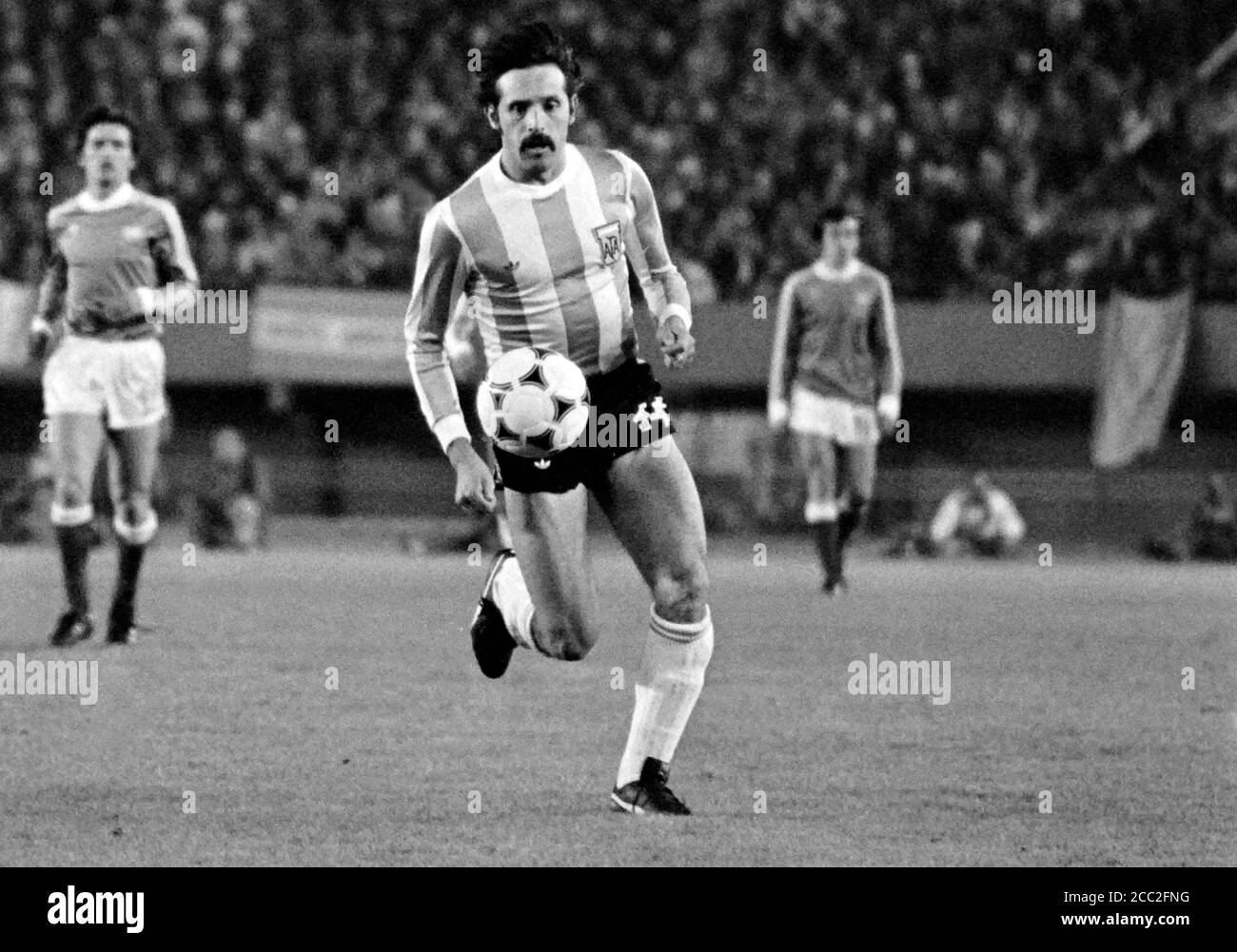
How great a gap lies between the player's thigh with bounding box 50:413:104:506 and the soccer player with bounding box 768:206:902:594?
4.63m

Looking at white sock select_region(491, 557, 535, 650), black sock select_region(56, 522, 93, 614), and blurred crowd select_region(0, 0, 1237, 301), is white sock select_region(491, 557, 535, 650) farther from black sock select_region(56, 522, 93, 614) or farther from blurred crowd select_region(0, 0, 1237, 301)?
blurred crowd select_region(0, 0, 1237, 301)

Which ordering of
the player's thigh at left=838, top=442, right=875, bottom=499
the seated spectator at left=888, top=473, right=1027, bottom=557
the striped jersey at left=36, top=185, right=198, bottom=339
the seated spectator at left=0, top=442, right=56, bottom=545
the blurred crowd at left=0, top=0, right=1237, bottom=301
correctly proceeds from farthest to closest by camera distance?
the blurred crowd at left=0, top=0, right=1237, bottom=301 < the seated spectator at left=0, top=442, right=56, bottom=545 < the seated spectator at left=888, top=473, right=1027, bottom=557 < the player's thigh at left=838, top=442, right=875, bottom=499 < the striped jersey at left=36, top=185, right=198, bottom=339

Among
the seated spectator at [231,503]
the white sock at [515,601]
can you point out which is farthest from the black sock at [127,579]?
the seated spectator at [231,503]

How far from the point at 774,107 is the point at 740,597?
968cm

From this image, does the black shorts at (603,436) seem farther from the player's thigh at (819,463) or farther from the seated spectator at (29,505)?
the seated spectator at (29,505)

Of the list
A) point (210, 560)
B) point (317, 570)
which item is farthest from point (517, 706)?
point (210, 560)

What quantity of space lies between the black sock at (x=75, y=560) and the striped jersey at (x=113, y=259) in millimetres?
945

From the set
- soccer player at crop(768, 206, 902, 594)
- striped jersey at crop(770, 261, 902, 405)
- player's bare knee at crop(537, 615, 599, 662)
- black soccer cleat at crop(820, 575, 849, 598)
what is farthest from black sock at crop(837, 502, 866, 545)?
player's bare knee at crop(537, 615, 599, 662)

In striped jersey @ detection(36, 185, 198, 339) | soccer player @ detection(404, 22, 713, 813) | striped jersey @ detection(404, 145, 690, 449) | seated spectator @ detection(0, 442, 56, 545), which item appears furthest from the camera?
seated spectator @ detection(0, 442, 56, 545)

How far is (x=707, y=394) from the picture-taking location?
77.3 ft

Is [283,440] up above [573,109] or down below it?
below

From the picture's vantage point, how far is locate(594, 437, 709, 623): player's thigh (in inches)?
263

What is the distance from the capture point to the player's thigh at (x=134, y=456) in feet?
37.3
